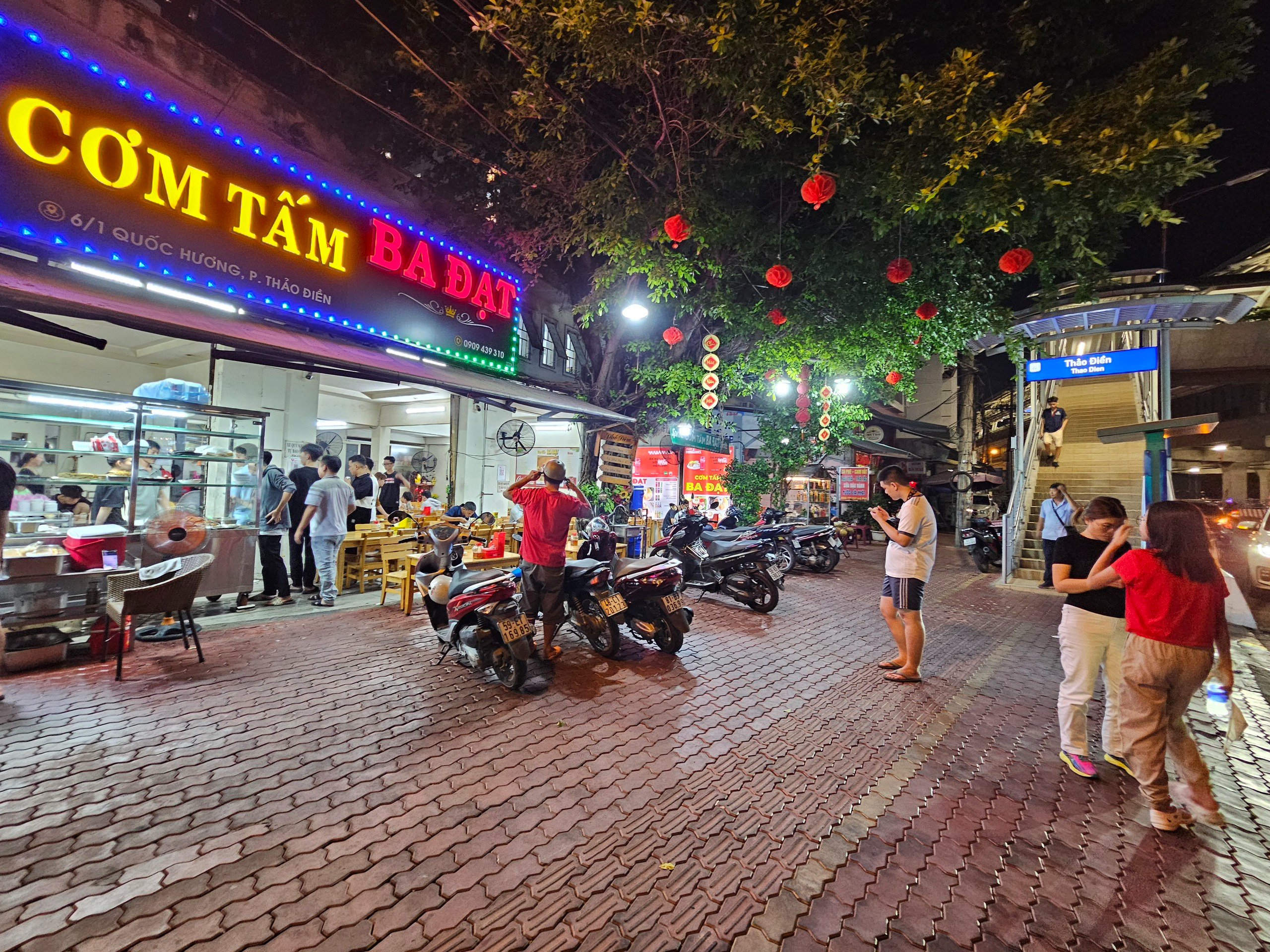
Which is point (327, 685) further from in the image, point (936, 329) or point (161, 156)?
point (936, 329)

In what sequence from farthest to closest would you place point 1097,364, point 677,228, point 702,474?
point 702,474
point 1097,364
point 677,228

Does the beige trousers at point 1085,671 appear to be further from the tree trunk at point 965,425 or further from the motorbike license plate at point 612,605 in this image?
the tree trunk at point 965,425

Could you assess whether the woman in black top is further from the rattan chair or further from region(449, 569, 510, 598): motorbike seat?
the rattan chair

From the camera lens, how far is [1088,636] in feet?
11.1

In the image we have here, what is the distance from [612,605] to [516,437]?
772 cm

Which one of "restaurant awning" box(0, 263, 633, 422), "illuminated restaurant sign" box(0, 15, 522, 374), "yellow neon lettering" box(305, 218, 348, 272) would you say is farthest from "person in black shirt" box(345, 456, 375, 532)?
"yellow neon lettering" box(305, 218, 348, 272)

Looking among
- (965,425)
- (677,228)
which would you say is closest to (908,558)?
(677,228)

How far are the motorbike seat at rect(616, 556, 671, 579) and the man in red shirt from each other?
0.73 m

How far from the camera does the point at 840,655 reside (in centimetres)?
570

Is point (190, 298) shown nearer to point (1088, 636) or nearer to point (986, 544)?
point (1088, 636)

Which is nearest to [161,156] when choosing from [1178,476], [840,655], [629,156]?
[629,156]

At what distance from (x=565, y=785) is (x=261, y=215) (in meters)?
7.82

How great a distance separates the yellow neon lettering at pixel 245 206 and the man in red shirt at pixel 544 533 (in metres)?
5.20

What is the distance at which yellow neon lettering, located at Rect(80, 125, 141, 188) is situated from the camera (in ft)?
Answer: 17.3
